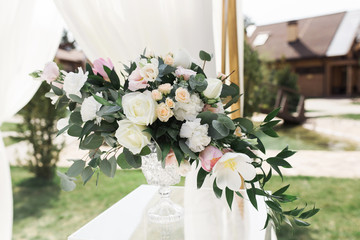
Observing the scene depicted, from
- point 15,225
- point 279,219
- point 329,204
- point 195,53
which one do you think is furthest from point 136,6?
point 329,204

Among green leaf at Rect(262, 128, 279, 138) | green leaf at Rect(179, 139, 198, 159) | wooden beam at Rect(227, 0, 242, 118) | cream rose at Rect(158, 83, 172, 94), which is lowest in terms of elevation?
green leaf at Rect(179, 139, 198, 159)

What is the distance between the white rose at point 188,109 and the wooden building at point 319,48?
7.39 metres

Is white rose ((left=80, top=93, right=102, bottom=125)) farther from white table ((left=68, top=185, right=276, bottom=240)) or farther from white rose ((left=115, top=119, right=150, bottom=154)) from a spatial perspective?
white table ((left=68, top=185, right=276, bottom=240))

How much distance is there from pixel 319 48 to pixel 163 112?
9.35 m

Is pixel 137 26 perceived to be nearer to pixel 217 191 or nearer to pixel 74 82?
pixel 74 82

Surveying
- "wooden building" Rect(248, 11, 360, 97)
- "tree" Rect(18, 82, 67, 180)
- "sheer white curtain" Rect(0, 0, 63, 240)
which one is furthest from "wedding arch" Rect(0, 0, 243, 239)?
"wooden building" Rect(248, 11, 360, 97)

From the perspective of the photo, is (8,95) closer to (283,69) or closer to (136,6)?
(136,6)

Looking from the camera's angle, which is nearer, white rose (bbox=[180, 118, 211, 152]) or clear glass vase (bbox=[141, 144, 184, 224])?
white rose (bbox=[180, 118, 211, 152])

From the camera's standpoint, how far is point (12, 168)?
352 centimetres

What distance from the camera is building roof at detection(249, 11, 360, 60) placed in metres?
8.55

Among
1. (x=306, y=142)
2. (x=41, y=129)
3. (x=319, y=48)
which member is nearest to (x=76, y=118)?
(x=41, y=129)

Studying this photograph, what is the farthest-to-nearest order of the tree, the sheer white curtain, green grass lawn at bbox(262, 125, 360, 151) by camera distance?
1. green grass lawn at bbox(262, 125, 360, 151)
2. the tree
3. the sheer white curtain

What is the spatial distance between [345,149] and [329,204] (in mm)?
1992

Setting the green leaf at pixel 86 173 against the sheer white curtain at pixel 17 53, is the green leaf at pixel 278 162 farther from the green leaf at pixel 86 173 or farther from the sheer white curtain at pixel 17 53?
the sheer white curtain at pixel 17 53
